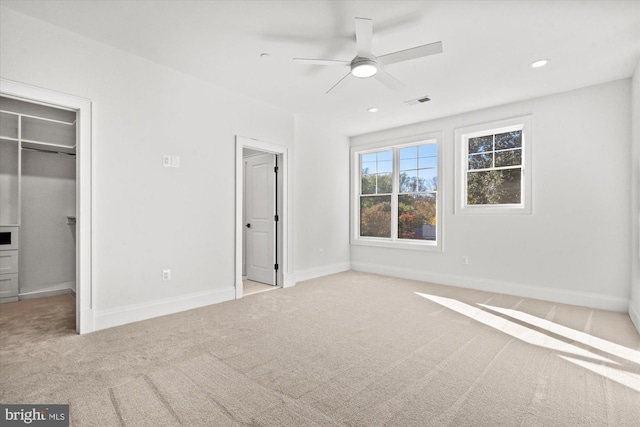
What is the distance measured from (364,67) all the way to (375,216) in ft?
12.5

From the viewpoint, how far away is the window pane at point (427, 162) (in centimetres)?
548

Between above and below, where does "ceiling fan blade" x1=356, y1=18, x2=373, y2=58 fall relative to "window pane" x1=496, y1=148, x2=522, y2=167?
above

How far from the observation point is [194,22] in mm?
2730

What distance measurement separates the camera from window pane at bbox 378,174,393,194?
611 centimetres

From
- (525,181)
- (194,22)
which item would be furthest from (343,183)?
(194,22)

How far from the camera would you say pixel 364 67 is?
113 inches

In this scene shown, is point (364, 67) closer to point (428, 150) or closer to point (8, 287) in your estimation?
point (428, 150)

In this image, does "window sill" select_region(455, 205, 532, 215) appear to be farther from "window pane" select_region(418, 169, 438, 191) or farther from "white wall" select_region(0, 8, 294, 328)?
"white wall" select_region(0, 8, 294, 328)

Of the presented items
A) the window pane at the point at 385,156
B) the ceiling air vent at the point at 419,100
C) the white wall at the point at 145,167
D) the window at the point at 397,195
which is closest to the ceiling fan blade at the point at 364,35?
the ceiling air vent at the point at 419,100

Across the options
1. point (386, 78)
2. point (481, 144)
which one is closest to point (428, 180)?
point (481, 144)

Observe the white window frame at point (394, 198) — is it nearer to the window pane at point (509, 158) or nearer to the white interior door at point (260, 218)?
the window pane at point (509, 158)

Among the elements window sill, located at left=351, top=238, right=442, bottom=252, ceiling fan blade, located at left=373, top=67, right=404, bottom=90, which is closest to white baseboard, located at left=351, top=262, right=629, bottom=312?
window sill, located at left=351, top=238, right=442, bottom=252

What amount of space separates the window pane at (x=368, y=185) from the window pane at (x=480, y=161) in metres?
1.90

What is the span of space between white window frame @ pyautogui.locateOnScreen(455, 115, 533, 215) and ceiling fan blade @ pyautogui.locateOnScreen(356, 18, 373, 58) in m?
2.93
